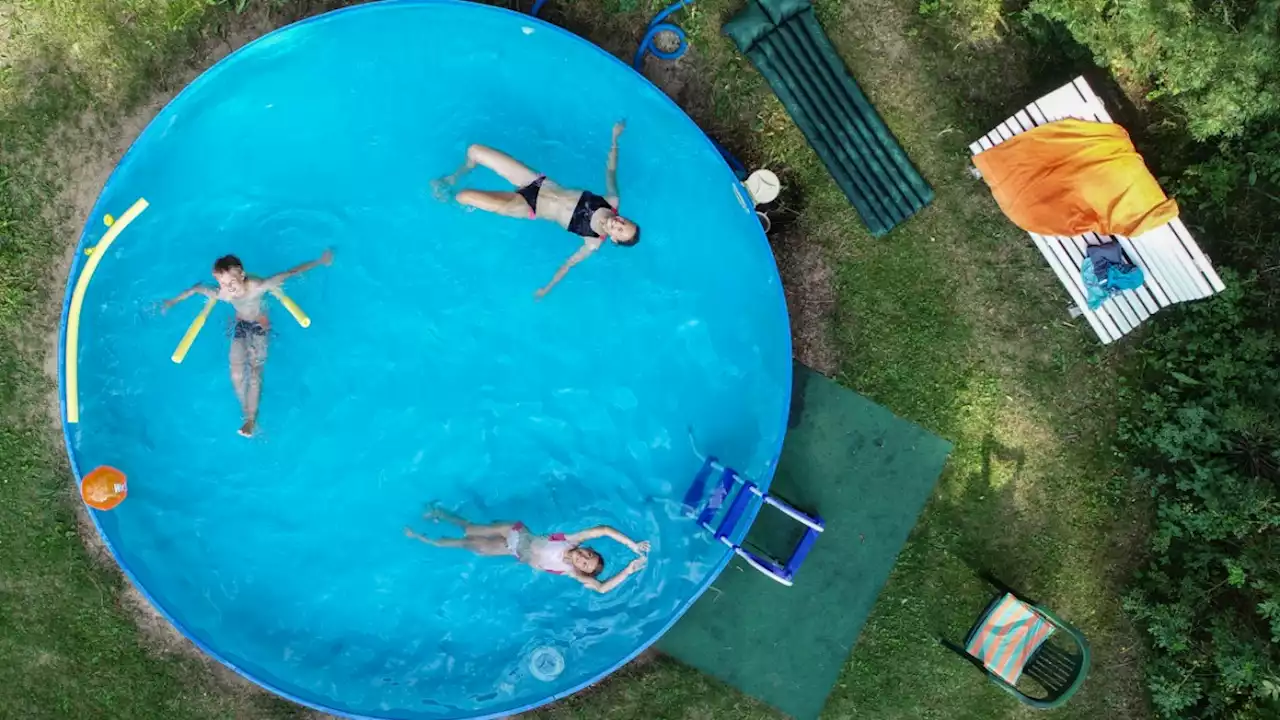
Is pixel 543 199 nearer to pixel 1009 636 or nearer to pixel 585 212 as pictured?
pixel 585 212

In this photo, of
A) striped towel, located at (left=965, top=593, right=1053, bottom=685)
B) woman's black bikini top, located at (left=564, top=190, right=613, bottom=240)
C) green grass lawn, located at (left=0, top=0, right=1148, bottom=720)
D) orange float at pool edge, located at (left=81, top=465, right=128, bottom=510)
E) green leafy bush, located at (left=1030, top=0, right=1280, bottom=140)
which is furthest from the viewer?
green grass lawn, located at (left=0, top=0, right=1148, bottom=720)

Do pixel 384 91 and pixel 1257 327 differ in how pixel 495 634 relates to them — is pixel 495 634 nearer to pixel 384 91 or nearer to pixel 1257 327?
pixel 384 91

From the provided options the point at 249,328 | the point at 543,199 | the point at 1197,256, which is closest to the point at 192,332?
the point at 249,328

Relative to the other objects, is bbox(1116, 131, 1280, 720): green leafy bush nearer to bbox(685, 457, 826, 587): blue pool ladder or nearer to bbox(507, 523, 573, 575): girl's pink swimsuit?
bbox(685, 457, 826, 587): blue pool ladder

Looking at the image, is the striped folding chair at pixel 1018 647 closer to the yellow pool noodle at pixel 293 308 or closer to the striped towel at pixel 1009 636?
the striped towel at pixel 1009 636

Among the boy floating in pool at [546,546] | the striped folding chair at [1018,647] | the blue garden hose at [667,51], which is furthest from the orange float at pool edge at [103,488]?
the striped folding chair at [1018,647]

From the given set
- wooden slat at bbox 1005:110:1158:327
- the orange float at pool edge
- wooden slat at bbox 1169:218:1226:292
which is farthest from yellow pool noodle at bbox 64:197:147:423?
wooden slat at bbox 1169:218:1226:292

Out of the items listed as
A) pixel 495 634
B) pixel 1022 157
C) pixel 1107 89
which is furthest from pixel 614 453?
pixel 1107 89
